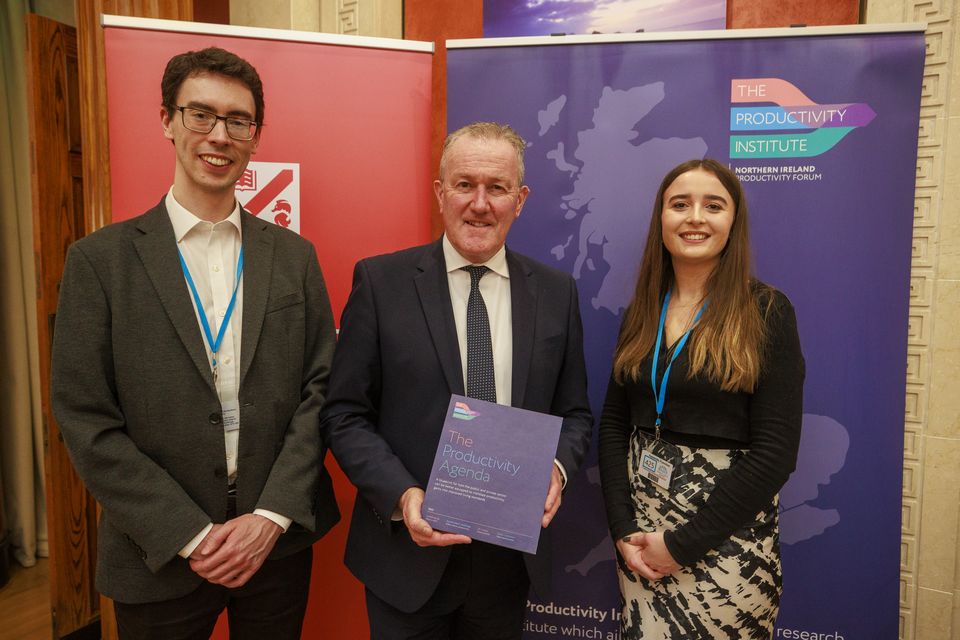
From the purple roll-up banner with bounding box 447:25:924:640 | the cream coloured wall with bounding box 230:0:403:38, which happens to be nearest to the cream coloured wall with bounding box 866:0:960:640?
the purple roll-up banner with bounding box 447:25:924:640

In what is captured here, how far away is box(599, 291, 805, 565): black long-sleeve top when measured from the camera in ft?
5.24

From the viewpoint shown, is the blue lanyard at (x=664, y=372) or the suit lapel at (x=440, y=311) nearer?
the suit lapel at (x=440, y=311)

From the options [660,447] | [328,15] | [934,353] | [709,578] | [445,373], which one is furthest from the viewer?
[328,15]

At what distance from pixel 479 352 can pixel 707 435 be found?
2.29 ft

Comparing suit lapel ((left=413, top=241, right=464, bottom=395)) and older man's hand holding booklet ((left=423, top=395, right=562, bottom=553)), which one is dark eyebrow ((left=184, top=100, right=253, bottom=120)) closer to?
suit lapel ((left=413, top=241, right=464, bottom=395))

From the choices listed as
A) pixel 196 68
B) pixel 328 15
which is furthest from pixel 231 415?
pixel 328 15

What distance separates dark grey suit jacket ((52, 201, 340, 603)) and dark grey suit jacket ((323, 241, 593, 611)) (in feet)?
0.49

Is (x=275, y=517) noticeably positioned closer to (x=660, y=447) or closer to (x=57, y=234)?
(x=660, y=447)

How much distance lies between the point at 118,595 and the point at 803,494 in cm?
235

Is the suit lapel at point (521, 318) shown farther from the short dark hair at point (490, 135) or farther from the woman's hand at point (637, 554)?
the woman's hand at point (637, 554)

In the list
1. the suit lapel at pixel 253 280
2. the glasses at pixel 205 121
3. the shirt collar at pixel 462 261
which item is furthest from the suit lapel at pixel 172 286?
the shirt collar at pixel 462 261

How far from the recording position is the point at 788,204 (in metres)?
2.27

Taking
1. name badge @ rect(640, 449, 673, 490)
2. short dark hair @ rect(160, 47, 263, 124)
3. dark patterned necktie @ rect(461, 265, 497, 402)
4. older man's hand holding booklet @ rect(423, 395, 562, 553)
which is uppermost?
short dark hair @ rect(160, 47, 263, 124)

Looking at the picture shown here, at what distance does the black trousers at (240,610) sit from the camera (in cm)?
153
